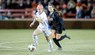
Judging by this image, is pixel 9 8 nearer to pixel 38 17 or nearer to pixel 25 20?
pixel 25 20

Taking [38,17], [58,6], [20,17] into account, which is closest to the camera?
[38,17]

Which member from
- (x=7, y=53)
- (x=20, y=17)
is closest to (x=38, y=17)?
(x=7, y=53)

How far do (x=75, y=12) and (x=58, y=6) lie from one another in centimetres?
159

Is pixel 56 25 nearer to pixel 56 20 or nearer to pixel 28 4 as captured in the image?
pixel 56 20

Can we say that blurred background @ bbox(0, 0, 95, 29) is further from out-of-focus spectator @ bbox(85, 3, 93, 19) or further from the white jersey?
the white jersey

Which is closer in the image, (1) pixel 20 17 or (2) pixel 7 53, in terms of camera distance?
(2) pixel 7 53

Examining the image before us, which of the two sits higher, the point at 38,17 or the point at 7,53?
the point at 38,17

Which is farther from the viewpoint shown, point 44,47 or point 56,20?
point 44,47

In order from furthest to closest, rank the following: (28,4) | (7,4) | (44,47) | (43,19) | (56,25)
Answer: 1. (7,4)
2. (28,4)
3. (44,47)
4. (56,25)
5. (43,19)

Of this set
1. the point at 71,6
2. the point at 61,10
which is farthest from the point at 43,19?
the point at 61,10

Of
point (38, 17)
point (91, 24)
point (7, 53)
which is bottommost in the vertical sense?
point (91, 24)

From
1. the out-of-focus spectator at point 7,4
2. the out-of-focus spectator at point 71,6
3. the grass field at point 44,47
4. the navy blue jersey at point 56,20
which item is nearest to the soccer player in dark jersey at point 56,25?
the navy blue jersey at point 56,20

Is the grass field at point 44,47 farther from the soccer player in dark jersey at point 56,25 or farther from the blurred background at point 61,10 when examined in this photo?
the blurred background at point 61,10

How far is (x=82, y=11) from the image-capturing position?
2830cm
